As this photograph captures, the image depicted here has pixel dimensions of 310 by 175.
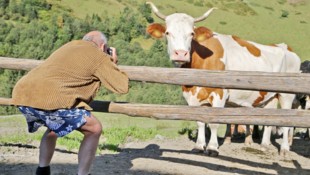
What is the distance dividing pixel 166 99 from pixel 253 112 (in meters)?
20.0

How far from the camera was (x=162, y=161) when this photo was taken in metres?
7.19

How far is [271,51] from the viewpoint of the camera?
10031 millimetres

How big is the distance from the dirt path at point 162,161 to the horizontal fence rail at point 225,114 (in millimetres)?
1080

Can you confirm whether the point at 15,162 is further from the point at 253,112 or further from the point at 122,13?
the point at 122,13

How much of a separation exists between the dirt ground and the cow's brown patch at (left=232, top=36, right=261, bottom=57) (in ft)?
6.21

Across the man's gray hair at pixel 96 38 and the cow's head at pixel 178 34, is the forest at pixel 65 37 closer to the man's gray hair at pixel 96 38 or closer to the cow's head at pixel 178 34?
the cow's head at pixel 178 34

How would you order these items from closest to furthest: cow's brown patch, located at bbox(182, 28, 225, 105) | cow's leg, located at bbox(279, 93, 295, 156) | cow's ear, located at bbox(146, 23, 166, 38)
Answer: cow's ear, located at bbox(146, 23, 166, 38)
cow's brown patch, located at bbox(182, 28, 225, 105)
cow's leg, located at bbox(279, 93, 295, 156)

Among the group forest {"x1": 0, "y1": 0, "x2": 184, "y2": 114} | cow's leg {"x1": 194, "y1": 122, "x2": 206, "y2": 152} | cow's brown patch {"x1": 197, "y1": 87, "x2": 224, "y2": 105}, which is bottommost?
forest {"x1": 0, "y1": 0, "x2": 184, "y2": 114}

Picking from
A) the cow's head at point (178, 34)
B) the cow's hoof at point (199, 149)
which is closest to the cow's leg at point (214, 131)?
the cow's hoof at point (199, 149)

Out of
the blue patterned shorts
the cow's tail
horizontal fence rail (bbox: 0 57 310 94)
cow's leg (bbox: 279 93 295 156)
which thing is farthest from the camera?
the cow's tail

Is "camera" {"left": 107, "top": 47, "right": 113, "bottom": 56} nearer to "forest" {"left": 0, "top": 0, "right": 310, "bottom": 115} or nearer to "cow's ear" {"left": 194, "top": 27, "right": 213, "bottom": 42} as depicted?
"cow's ear" {"left": 194, "top": 27, "right": 213, "bottom": 42}

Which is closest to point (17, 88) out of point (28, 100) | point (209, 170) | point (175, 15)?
point (28, 100)

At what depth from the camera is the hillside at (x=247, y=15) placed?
6412 centimetres

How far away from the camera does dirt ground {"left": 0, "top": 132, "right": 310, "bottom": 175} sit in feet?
21.3
